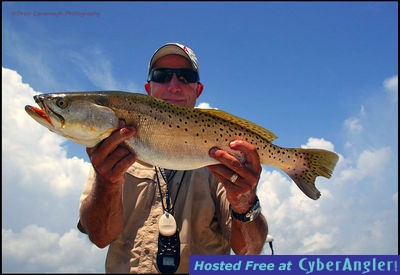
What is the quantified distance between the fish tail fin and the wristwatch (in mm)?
600

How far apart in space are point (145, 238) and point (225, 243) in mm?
1232

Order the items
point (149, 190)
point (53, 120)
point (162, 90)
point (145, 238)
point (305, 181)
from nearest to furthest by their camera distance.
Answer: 1. point (53, 120)
2. point (305, 181)
3. point (145, 238)
4. point (149, 190)
5. point (162, 90)

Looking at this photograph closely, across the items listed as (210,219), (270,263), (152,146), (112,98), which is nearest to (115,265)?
(210,219)

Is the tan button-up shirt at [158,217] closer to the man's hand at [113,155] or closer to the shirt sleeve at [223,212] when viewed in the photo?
the shirt sleeve at [223,212]

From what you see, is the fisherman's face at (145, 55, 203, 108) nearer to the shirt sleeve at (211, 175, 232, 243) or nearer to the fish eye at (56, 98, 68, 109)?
the shirt sleeve at (211, 175, 232, 243)

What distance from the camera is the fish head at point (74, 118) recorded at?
405cm

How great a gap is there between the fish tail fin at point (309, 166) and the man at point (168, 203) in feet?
2.11

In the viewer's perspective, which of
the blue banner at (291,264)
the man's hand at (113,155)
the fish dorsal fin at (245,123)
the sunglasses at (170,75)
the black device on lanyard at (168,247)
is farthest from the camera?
the sunglasses at (170,75)

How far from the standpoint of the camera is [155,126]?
4215 mm

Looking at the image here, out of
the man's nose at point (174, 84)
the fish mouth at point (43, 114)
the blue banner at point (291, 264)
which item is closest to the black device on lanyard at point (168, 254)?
the blue banner at point (291, 264)

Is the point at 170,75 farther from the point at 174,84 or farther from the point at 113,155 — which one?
the point at 113,155

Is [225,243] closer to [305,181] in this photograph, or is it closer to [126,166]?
[305,181]

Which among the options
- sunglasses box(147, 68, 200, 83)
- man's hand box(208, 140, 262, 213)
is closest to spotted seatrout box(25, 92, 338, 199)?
man's hand box(208, 140, 262, 213)

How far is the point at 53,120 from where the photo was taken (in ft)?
13.3
